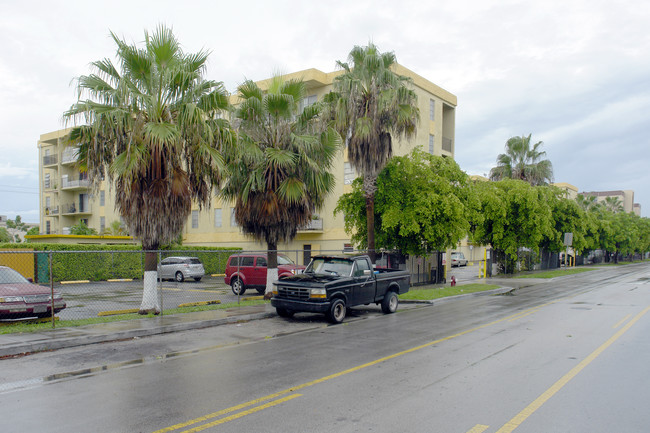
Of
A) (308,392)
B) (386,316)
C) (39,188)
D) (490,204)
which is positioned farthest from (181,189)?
(39,188)

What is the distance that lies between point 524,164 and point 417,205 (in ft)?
83.2

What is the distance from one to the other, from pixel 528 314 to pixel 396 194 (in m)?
9.27

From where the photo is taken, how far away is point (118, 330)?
460 inches

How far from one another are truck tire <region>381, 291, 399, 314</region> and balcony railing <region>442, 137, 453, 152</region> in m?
30.4

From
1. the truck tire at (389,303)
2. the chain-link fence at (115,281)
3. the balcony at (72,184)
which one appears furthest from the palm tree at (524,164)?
the balcony at (72,184)

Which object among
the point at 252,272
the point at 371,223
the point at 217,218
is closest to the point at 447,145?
the point at 217,218

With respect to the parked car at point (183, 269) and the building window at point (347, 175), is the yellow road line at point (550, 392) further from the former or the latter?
the building window at point (347, 175)

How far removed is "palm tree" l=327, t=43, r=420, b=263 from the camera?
67.4ft

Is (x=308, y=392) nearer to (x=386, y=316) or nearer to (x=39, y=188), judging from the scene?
(x=386, y=316)

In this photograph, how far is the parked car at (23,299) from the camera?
452 inches

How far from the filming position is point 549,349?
31.3ft

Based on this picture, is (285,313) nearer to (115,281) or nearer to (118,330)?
(118,330)

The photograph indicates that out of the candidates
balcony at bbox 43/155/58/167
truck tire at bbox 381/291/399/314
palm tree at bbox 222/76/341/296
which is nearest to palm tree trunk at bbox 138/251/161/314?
palm tree at bbox 222/76/341/296

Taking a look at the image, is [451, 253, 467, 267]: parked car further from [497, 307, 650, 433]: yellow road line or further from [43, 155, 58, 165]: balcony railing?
[43, 155, 58, 165]: balcony railing
